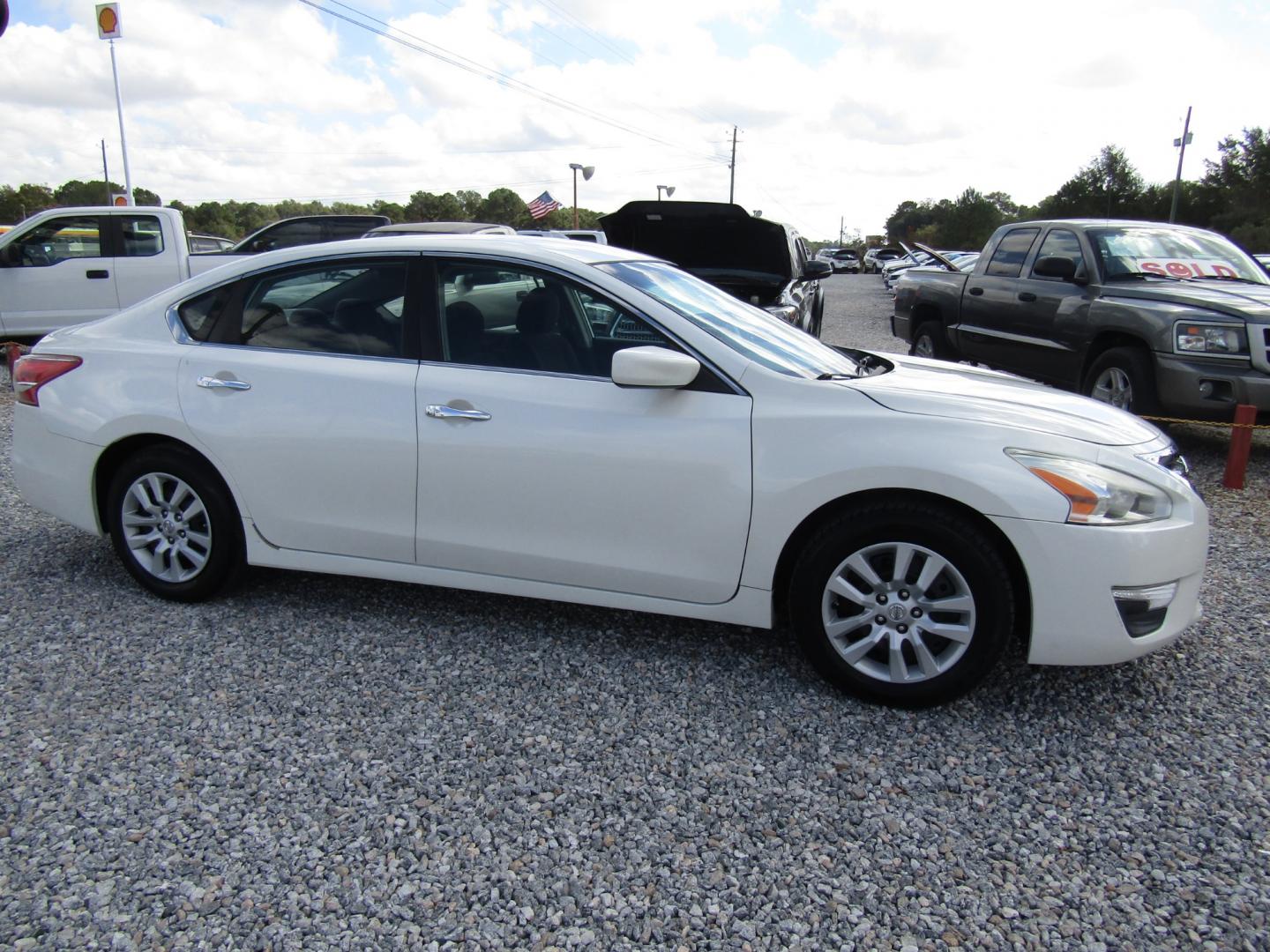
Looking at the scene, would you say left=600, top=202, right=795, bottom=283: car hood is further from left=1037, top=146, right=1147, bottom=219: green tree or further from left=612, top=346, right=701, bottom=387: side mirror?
left=1037, top=146, right=1147, bottom=219: green tree

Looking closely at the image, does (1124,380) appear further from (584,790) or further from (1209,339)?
(584,790)

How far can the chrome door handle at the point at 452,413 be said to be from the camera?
11.7 feet

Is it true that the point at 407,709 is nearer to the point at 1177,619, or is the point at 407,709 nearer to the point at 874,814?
the point at 874,814

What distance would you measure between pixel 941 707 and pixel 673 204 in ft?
21.2

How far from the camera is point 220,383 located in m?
3.92

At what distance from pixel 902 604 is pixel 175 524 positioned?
9.88 ft

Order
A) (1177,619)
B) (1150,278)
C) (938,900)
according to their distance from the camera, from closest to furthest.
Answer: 1. (938,900)
2. (1177,619)
3. (1150,278)

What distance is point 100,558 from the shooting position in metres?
4.79

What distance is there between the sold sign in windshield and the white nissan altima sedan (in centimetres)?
469

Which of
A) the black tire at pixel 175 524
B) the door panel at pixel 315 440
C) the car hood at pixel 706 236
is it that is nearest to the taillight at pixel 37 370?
the black tire at pixel 175 524

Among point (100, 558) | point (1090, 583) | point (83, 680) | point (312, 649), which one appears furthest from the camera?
point (100, 558)

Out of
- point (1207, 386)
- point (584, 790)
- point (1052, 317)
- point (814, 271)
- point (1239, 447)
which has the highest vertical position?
point (814, 271)

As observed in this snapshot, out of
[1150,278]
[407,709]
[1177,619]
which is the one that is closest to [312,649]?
[407,709]

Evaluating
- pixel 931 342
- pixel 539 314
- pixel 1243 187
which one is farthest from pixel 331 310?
pixel 1243 187
